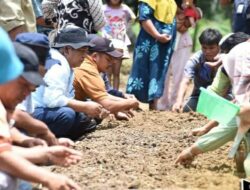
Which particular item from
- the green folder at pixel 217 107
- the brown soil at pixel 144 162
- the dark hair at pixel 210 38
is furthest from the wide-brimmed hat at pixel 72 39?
the dark hair at pixel 210 38

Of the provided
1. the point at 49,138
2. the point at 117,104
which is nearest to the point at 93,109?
the point at 117,104

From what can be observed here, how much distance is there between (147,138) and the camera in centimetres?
629

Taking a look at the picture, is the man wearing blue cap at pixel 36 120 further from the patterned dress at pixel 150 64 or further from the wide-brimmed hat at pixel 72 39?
the patterned dress at pixel 150 64

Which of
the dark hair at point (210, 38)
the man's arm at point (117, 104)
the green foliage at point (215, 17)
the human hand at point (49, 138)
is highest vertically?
the human hand at point (49, 138)

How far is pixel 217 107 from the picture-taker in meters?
5.03

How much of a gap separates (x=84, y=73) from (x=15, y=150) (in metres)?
2.73

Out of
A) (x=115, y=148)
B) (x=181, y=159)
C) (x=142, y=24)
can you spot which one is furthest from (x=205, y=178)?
(x=142, y=24)

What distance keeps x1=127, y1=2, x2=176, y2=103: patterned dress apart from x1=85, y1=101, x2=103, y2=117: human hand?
2062 millimetres

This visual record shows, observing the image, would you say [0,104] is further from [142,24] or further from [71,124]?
[142,24]

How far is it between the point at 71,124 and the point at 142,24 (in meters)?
2.30

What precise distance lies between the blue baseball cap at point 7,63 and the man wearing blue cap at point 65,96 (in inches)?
89.9

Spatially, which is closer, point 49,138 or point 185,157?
point 49,138

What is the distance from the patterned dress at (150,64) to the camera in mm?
8141

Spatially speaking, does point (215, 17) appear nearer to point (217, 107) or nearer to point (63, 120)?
Answer: point (63, 120)
